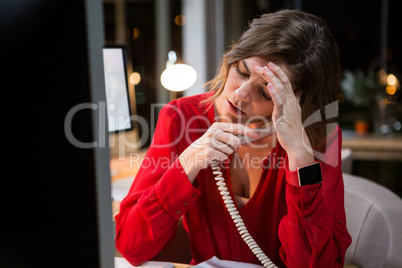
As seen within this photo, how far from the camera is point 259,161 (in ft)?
4.12

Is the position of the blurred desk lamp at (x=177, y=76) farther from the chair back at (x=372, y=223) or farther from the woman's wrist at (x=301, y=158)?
the woman's wrist at (x=301, y=158)

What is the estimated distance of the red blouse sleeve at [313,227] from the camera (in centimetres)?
103

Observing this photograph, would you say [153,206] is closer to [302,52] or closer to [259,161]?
[259,161]

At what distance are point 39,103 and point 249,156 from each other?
866 mm

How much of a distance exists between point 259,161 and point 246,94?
0.91ft

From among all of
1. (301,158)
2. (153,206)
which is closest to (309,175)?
(301,158)

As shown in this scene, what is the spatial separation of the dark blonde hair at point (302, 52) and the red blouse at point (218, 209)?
13 cm

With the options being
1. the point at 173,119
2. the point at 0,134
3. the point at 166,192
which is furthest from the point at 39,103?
the point at 173,119

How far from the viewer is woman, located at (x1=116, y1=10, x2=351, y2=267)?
3.33 ft

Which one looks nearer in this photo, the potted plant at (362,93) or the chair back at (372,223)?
the chair back at (372,223)

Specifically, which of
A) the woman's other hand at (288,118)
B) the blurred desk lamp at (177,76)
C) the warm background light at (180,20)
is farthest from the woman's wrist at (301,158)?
the warm background light at (180,20)

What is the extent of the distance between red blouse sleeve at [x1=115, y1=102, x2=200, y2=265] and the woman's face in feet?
0.69

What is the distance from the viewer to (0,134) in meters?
0.49

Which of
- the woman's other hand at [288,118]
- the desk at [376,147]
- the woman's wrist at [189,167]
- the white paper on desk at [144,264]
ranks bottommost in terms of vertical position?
the desk at [376,147]
